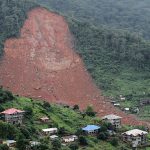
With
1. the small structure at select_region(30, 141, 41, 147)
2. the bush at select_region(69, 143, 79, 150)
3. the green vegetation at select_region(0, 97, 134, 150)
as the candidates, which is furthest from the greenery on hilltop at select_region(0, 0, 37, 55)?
the small structure at select_region(30, 141, 41, 147)

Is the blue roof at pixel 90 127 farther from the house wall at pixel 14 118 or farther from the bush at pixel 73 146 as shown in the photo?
the house wall at pixel 14 118

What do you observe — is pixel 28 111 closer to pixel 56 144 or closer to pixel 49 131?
pixel 49 131

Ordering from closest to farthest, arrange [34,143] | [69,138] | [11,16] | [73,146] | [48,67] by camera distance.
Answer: [34,143], [73,146], [69,138], [48,67], [11,16]

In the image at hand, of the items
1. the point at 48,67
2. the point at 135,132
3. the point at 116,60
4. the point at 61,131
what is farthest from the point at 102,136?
the point at 116,60

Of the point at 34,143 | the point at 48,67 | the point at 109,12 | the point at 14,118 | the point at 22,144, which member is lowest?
the point at 34,143

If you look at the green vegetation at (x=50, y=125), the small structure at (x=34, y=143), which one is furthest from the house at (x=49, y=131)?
the small structure at (x=34, y=143)

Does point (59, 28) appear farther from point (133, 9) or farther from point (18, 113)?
point (133, 9)
